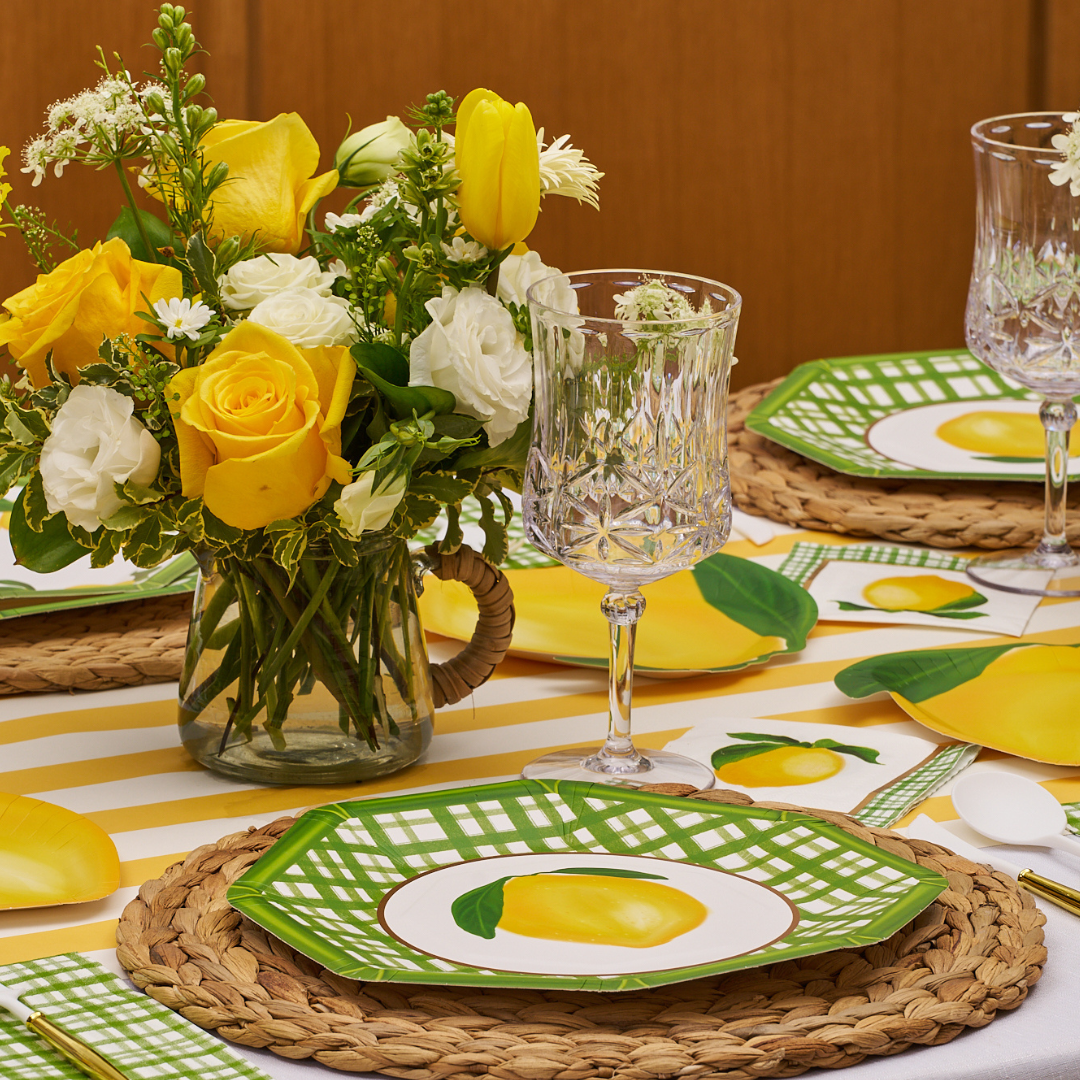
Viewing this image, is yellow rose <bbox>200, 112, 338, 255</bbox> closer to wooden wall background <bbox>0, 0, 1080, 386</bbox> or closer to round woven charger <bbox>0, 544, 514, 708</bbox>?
round woven charger <bbox>0, 544, 514, 708</bbox>

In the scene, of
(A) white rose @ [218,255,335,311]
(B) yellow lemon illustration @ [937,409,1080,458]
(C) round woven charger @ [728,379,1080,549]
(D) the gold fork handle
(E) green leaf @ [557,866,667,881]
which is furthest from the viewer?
(B) yellow lemon illustration @ [937,409,1080,458]

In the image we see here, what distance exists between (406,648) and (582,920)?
0.85 ft

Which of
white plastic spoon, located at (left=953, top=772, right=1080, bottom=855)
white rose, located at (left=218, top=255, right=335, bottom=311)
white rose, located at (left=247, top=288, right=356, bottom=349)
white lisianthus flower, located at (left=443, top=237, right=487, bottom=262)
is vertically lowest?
white plastic spoon, located at (left=953, top=772, right=1080, bottom=855)

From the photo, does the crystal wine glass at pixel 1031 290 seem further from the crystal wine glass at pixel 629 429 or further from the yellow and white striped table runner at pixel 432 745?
the crystal wine glass at pixel 629 429

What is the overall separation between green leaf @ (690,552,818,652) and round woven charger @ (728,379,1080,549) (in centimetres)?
13

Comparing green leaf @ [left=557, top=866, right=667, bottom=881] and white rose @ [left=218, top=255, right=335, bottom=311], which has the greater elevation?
white rose @ [left=218, top=255, right=335, bottom=311]

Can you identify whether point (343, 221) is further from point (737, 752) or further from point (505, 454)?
point (737, 752)

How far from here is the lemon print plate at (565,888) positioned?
612mm

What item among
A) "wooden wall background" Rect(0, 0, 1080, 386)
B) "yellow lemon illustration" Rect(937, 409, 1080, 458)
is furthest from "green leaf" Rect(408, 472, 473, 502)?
"wooden wall background" Rect(0, 0, 1080, 386)

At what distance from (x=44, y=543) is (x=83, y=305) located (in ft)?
0.44

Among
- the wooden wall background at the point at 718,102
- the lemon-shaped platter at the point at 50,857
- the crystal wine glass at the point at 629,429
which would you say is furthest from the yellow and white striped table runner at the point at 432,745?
the wooden wall background at the point at 718,102

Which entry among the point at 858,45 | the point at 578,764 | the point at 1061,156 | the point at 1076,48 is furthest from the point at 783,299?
the point at 578,764

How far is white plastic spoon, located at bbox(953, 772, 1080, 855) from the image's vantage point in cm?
77

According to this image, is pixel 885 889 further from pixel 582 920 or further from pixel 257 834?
pixel 257 834
